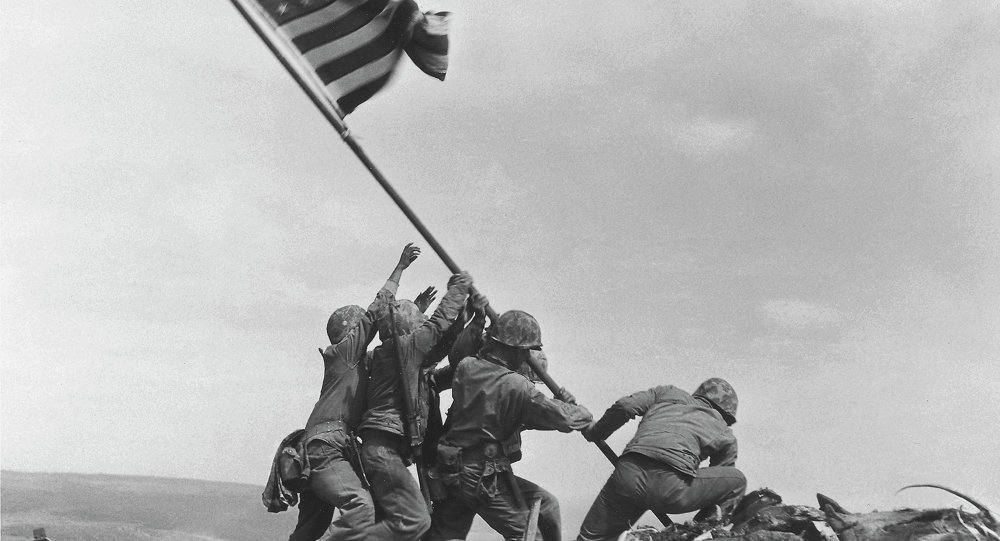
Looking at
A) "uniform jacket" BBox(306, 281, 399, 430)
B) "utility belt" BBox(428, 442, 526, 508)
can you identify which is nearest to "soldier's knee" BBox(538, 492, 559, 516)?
"utility belt" BBox(428, 442, 526, 508)

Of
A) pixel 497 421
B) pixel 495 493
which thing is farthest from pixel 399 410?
pixel 495 493

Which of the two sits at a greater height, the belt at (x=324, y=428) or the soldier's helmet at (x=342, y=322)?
the soldier's helmet at (x=342, y=322)

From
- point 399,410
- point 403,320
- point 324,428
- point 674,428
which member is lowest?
point 324,428

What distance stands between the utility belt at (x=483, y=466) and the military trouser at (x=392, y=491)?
1.14 ft

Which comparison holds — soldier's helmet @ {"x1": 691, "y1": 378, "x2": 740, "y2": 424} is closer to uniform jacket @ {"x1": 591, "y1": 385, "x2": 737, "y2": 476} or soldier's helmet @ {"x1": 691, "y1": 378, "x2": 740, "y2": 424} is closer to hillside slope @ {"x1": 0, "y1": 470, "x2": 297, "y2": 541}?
uniform jacket @ {"x1": 591, "y1": 385, "x2": 737, "y2": 476}

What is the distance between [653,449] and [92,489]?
63.5 feet

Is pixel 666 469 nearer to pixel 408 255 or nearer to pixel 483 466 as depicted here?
pixel 483 466

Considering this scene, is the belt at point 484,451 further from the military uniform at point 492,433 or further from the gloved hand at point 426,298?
the gloved hand at point 426,298

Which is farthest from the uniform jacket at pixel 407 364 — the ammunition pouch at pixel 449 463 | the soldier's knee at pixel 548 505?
the soldier's knee at pixel 548 505

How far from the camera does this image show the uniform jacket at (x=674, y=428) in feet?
32.8

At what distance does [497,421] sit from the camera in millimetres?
10242

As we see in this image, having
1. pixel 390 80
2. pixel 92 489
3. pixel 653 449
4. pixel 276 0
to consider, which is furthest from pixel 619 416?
pixel 92 489

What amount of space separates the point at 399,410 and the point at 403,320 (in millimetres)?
922

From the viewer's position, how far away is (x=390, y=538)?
1013cm
